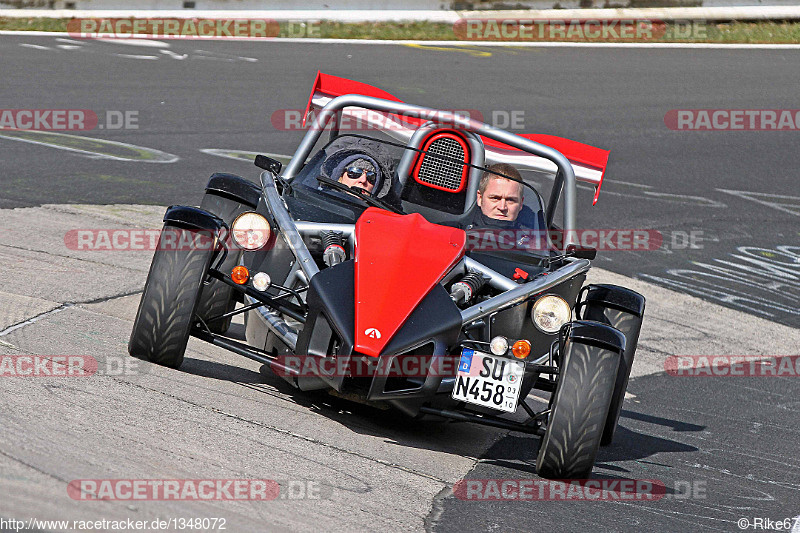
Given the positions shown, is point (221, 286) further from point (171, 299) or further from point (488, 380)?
point (488, 380)

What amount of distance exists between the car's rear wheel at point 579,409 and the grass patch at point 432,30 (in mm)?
16384

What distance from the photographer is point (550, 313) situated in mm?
6023

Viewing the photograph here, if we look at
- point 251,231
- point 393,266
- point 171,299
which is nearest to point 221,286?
point 251,231

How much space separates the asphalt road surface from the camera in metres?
4.86

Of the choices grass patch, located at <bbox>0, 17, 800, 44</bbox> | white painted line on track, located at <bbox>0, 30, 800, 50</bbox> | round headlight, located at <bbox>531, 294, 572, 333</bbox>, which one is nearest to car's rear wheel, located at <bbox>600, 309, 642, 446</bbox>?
round headlight, located at <bbox>531, 294, 572, 333</bbox>

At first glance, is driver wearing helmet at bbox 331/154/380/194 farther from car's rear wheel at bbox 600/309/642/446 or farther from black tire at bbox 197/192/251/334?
car's rear wheel at bbox 600/309/642/446

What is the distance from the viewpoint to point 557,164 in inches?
283

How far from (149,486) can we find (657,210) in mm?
10010

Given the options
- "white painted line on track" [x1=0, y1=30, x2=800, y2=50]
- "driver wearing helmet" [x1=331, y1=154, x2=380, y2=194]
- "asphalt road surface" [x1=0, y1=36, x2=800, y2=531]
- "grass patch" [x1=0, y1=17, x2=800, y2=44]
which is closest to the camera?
"asphalt road surface" [x1=0, y1=36, x2=800, y2=531]

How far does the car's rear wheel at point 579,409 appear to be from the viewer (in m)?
5.39

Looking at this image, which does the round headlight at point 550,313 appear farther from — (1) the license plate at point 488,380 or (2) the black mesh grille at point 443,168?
(2) the black mesh grille at point 443,168

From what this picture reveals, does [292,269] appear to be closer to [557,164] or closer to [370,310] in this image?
[370,310]

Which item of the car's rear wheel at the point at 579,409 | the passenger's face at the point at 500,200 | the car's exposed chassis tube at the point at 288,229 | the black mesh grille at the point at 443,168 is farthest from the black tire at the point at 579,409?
the black mesh grille at the point at 443,168

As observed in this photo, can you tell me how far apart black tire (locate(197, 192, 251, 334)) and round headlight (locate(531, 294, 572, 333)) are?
178 centimetres
